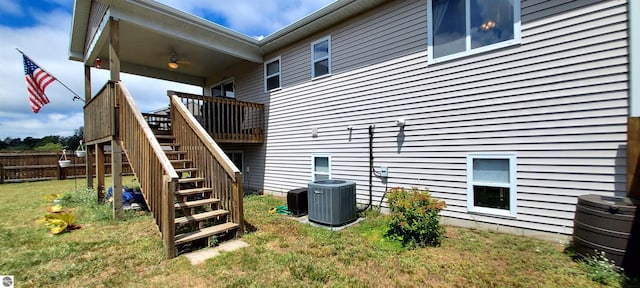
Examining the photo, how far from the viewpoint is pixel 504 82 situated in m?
4.46

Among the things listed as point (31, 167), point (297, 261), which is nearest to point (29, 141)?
point (31, 167)

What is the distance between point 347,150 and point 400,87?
2.00 m

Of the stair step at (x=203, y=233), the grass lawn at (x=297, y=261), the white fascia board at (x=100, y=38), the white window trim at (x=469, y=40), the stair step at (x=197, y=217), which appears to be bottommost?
the grass lawn at (x=297, y=261)

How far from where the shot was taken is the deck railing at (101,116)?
5887 millimetres

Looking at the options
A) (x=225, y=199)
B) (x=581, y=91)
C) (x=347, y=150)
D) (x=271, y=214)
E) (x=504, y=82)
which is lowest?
(x=271, y=214)

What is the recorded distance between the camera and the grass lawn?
9.84 ft

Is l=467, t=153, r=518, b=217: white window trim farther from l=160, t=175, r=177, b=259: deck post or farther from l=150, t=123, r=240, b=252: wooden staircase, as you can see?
l=160, t=175, r=177, b=259: deck post

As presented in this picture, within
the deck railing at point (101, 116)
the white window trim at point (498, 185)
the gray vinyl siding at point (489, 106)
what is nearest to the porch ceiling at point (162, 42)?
the deck railing at point (101, 116)

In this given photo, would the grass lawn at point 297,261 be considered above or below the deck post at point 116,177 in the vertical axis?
below

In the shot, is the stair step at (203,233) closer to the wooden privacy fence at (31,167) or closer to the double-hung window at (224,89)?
the double-hung window at (224,89)

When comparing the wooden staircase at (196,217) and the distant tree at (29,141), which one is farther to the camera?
the distant tree at (29,141)

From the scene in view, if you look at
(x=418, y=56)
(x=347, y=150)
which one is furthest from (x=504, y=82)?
(x=347, y=150)

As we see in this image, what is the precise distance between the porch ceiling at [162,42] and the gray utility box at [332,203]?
17.9ft

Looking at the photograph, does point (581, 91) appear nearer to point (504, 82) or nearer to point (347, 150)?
point (504, 82)
